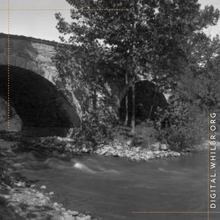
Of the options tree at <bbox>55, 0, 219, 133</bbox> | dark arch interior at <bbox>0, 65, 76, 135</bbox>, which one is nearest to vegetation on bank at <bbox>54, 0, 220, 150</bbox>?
tree at <bbox>55, 0, 219, 133</bbox>

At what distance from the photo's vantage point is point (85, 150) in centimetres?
1312

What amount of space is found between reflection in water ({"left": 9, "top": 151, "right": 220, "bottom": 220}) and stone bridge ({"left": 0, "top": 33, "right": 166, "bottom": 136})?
386 cm

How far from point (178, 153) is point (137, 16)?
6.79 metres

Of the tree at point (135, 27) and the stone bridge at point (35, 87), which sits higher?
the tree at point (135, 27)

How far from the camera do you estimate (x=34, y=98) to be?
16.3 m

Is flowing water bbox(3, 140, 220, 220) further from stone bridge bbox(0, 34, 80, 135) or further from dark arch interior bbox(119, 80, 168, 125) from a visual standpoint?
dark arch interior bbox(119, 80, 168, 125)

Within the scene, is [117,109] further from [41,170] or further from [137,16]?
[41,170]

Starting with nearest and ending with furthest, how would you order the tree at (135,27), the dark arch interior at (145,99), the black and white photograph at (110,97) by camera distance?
the black and white photograph at (110,97) → the tree at (135,27) → the dark arch interior at (145,99)

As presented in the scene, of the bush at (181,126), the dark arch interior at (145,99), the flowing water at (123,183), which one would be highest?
the dark arch interior at (145,99)

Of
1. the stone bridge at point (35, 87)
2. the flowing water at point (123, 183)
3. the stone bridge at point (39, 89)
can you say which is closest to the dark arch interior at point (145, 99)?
the stone bridge at point (39, 89)

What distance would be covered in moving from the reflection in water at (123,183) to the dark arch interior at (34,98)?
3931 millimetres

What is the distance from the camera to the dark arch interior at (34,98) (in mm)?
13713

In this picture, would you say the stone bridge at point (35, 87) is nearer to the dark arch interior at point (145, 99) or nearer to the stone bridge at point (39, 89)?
the stone bridge at point (39, 89)

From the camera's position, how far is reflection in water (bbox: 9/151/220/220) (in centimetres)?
552
